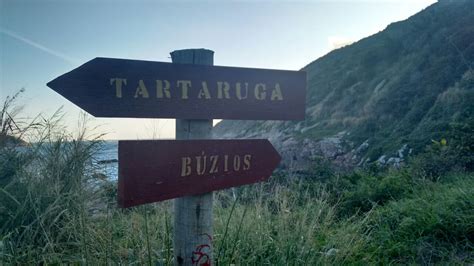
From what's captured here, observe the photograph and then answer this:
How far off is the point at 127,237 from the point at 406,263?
2263 millimetres

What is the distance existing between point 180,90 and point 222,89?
9.3 inches

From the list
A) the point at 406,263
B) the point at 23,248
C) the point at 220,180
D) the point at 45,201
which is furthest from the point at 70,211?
the point at 406,263

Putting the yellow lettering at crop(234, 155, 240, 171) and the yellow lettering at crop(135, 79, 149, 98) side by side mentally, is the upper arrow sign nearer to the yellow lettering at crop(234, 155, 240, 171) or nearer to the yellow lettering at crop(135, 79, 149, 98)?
the yellow lettering at crop(135, 79, 149, 98)

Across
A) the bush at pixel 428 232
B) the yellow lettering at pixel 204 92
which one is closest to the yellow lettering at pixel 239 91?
the yellow lettering at pixel 204 92

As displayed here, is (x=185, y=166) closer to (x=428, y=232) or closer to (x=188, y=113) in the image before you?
(x=188, y=113)

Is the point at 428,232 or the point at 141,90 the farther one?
the point at 428,232

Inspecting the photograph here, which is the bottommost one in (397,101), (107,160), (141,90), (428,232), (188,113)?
(428,232)

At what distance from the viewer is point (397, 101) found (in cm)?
1989

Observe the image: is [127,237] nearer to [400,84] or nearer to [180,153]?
[180,153]

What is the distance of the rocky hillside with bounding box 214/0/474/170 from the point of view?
14773 mm

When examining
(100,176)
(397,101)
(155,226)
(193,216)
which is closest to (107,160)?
(100,176)

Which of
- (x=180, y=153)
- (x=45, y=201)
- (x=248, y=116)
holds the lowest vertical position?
(x=45, y=201)

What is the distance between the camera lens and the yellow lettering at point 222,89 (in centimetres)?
187

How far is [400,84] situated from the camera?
69.3ft
